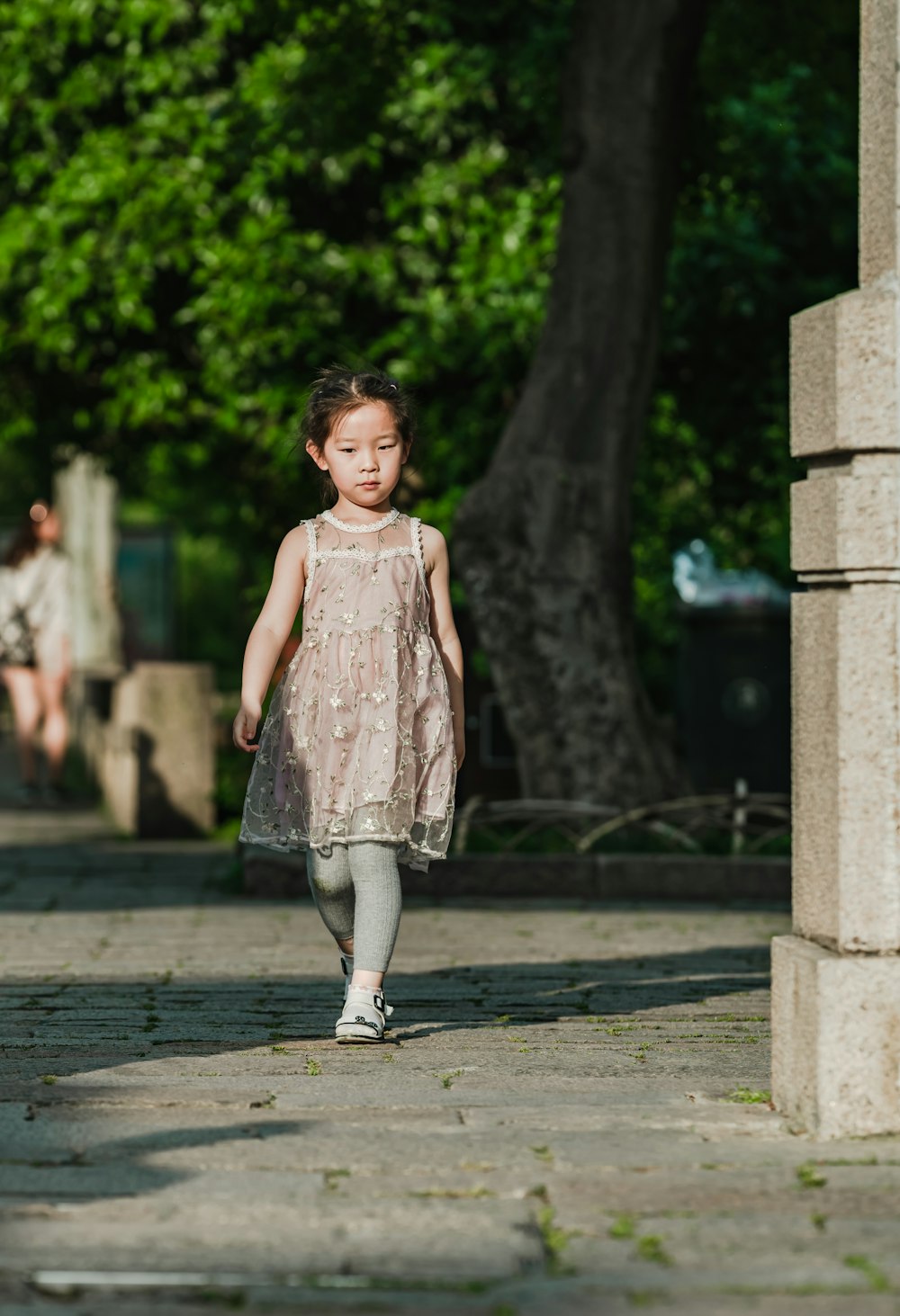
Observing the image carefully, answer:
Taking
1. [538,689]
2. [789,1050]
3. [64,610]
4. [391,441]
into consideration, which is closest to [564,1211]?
[789,1050]

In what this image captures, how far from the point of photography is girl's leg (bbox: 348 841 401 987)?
5414mm

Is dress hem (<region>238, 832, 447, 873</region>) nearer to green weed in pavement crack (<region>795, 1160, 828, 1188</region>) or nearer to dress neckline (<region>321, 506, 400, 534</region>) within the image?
dress neckline (<region>321, 506, 400, 534</region>)

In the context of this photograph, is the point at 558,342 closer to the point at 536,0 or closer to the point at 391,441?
the point at 536,0

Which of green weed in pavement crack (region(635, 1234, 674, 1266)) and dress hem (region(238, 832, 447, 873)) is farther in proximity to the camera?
dress hem (region(238, 832, 447, 873))

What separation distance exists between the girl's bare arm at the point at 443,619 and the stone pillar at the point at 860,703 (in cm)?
140

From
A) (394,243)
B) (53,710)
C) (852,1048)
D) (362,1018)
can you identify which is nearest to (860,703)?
(852,1048)

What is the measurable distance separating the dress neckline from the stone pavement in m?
1.30

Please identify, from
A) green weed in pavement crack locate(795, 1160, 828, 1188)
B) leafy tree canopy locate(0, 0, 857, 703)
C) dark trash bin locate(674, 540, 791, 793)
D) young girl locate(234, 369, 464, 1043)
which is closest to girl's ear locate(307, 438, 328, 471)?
young girl locate(234, 369, 464, 1043)

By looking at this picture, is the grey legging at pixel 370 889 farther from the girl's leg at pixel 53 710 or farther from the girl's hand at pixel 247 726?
the girl's leg at pixel 53 710

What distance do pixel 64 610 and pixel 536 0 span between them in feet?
17.2

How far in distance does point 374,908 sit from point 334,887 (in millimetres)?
186

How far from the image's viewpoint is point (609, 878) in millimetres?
9805

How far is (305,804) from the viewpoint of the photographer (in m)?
5.50

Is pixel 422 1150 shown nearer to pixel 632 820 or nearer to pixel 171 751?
pixel 632 820
